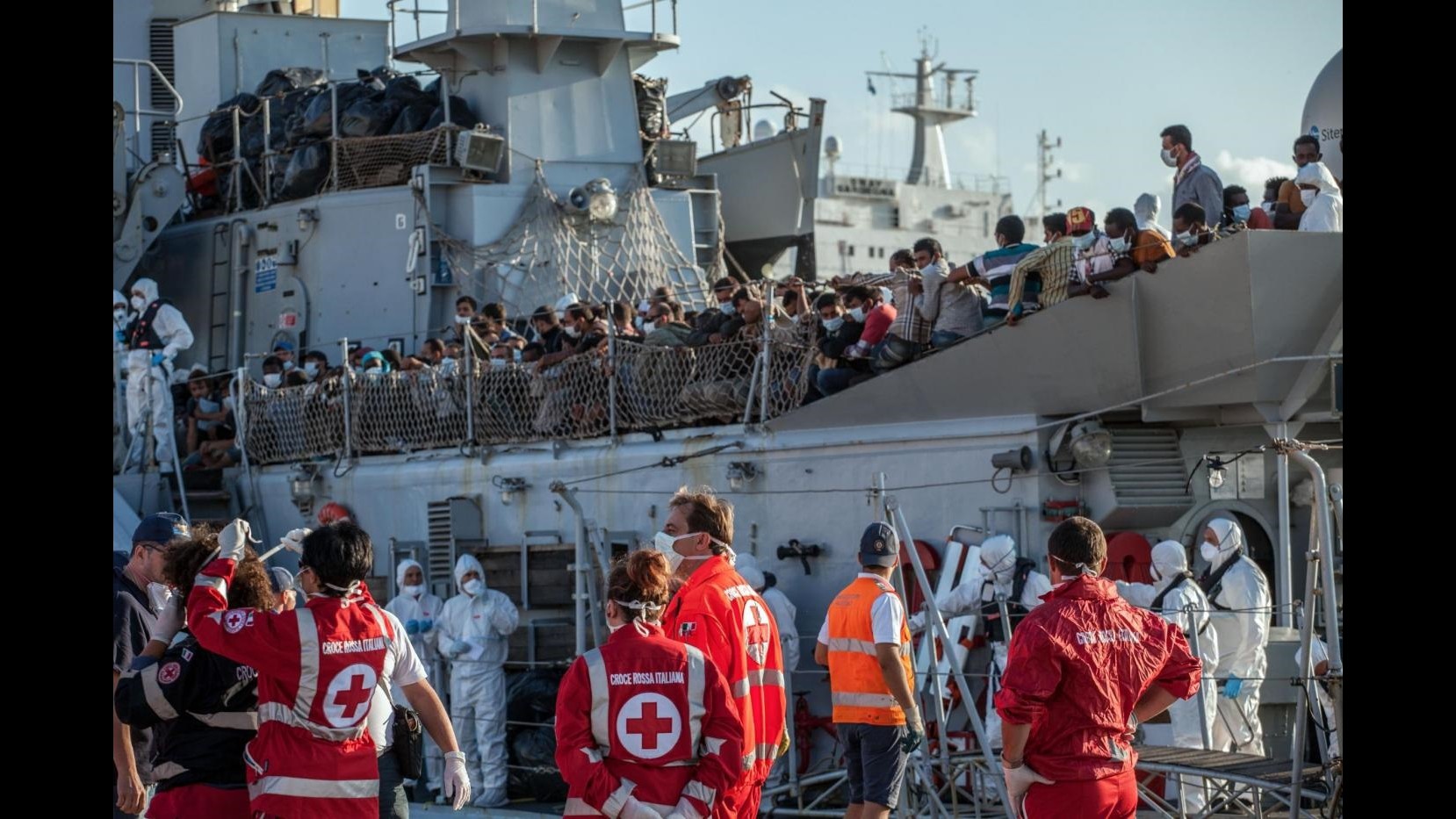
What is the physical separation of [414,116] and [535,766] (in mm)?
6883

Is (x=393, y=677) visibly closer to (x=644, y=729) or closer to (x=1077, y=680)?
(x=644, y=729)

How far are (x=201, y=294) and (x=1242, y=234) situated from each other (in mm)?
11501

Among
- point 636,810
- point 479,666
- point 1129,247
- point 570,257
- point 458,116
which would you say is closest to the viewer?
point 636,810

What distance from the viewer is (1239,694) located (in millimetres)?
9344

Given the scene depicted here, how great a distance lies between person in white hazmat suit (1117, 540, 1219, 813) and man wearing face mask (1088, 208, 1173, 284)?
1.40 meters

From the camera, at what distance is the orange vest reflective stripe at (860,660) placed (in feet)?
24.8

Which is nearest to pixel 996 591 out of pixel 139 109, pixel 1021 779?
pixel 1021 779

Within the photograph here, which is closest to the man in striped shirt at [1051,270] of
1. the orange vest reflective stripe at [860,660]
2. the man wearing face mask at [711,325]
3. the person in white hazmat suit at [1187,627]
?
the person in white hazmat suit at [1187,627]

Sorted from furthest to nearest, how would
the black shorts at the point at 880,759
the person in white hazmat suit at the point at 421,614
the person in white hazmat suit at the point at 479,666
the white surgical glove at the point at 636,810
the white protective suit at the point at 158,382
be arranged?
the white protective suit at the point at 158,382 < the person in white hazmat suit at the point at 421,614 < the person in white hazmat suit at the point at 479,666 < the black shorts at the point at 880,759 < the white surgical glove at the point at 636,810

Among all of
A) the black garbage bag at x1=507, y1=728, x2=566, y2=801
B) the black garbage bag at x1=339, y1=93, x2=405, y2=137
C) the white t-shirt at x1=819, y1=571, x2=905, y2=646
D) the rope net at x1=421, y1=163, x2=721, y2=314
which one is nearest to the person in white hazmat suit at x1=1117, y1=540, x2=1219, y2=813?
the white t-shirt at x1=819, y1=571, x2=905, y2=646

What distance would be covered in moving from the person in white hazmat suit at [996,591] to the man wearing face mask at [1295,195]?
2314 millimetres

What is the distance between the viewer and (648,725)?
528cm

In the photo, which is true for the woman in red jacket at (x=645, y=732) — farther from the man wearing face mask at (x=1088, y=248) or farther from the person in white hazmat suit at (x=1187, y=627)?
the man wearing face mask at (x=1088, y=248)
